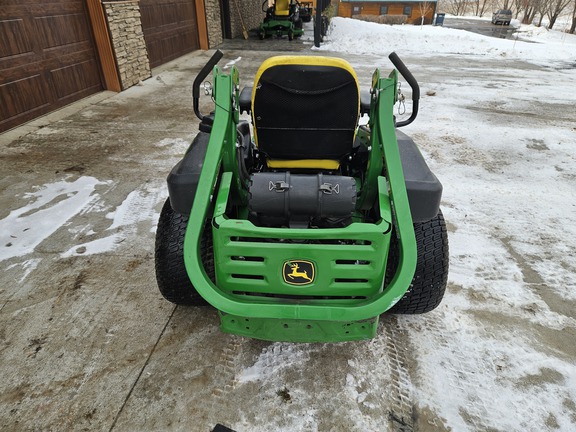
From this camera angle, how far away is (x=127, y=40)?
22.3ft

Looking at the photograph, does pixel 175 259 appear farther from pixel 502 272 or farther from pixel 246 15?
pixel 246 15

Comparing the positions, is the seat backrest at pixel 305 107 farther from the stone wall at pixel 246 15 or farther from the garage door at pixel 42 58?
the stone wall at pixel 246 15

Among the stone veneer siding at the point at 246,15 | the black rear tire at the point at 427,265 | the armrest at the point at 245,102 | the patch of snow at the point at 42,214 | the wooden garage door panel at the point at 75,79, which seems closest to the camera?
the black rear tire at the point at 427,265

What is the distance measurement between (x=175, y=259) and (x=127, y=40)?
6.13 m

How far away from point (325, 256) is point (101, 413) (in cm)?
119

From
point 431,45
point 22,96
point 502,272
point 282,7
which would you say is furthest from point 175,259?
point 282,7

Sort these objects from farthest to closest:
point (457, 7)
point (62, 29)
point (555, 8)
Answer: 1. point (457, 7)
2. point (555, 8)
3. point (62, 29)

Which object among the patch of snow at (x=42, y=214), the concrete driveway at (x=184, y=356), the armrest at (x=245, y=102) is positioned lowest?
the concrete driveway at (x=184, y=356)

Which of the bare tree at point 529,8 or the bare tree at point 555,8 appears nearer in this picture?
the bare tree at point 555,8

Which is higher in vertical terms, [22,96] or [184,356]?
[22,96]

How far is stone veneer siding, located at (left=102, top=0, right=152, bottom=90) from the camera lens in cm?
637

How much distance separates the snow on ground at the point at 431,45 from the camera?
11234mm

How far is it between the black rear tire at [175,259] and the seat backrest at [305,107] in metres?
0.61

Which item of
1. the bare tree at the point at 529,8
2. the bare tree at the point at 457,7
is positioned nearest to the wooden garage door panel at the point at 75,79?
the bare tree at the point at 529,8
